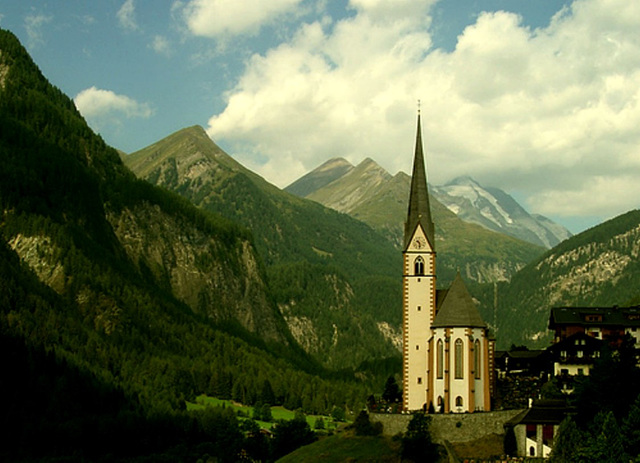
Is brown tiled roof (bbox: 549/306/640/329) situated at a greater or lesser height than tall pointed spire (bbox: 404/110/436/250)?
lesser

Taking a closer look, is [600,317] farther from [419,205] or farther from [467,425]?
[467,425]

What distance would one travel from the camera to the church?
129 m

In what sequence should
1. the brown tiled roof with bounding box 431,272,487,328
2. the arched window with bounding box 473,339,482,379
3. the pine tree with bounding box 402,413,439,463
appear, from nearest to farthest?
1. the pine tree with bounding box 402,413,439,463
2. the arched window with bounding box 473,339,482,379
3. the brown tiled roof with bounding box 431,272,487,328

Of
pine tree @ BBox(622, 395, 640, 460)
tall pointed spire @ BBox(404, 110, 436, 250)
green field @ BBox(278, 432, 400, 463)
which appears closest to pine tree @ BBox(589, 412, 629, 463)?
pine tree @ BBox(622, 395, 640, 460)

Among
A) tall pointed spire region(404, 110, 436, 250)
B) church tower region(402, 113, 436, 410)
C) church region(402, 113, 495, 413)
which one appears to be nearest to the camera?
church region(402, 113, 495, 413)

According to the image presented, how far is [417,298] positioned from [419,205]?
1385cm

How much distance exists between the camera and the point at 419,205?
144000 mm

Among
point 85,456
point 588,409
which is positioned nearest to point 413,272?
point 588,409

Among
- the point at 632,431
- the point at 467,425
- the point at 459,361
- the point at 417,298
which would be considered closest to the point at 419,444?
the point at 467,425

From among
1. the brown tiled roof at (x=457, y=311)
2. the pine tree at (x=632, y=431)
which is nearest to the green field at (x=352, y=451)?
the brown tiled roof at (x=457, y=311)

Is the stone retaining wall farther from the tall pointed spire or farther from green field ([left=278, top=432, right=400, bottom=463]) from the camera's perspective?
the tall pointed spire

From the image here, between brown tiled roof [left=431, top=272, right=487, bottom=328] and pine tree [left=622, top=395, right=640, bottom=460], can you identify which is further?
brown tiled roof [left=431, top=272, right=487, bottom=328]

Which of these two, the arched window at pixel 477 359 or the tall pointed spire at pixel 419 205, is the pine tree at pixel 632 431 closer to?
the arched window at pixel 477 359

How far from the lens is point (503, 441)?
376ft
